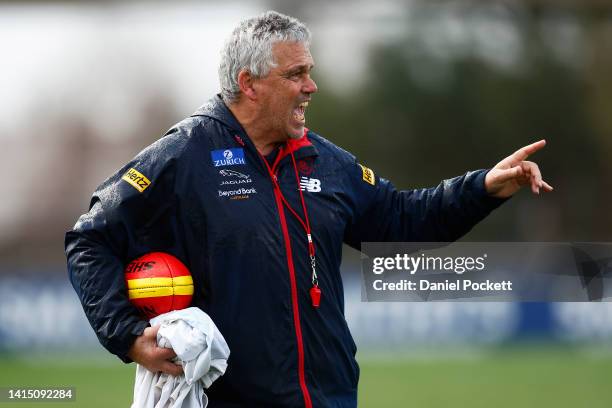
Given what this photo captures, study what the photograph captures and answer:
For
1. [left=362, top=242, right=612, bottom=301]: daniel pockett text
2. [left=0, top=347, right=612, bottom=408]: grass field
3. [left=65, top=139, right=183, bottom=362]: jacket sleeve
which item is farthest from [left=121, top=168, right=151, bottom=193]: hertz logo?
[left=0, top=347, right=612, bottom=408]: grass field

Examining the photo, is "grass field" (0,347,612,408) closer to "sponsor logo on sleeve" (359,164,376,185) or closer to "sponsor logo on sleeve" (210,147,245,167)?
"sponsor logo on sleeve" (359,164,376,185)

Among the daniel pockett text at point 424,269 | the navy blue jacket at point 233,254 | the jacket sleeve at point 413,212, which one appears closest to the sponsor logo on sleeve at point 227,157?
the navy blue jacket at point 233,254

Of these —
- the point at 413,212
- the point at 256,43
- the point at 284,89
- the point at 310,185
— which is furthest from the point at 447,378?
the point at 256,43

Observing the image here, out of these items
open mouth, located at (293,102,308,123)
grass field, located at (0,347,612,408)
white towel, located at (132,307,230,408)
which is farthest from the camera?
grass field, located at (0,347,612,408)

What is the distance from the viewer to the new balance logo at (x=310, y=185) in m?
4.21

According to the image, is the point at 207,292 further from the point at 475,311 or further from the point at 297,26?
the point at 475,311

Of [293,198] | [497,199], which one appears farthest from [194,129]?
[497,199]

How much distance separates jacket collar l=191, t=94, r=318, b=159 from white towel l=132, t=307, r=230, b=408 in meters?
0.70

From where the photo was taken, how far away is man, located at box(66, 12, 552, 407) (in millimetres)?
3992

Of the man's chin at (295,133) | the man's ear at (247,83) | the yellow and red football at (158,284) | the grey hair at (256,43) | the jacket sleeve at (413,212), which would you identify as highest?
the grey hair at (256,43)

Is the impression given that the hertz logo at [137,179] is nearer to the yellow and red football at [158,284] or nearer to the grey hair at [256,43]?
the yellow and red football at [158,284]

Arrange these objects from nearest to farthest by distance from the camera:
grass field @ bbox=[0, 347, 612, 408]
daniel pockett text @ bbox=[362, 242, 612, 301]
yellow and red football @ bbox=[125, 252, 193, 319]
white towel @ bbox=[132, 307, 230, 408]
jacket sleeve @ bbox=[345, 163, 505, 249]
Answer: white towel @ bbox=[132, 307, 230, 408] → yellow and red football @ bbox=[125, 252, 193, 319] → jacket sleeve @ bbox=[345, 163, 505, 249] → daniel pockett text @ bbox=[362, 242, 612, 301] → grass field @ bbox=[0, 347, 612, 408]

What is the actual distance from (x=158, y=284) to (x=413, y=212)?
1160 millimetres

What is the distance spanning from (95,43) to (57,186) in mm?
4202
